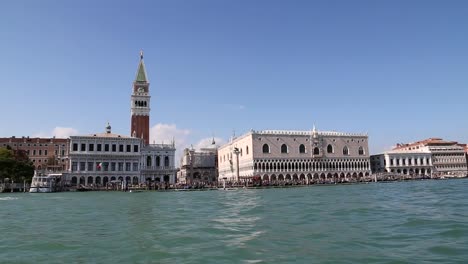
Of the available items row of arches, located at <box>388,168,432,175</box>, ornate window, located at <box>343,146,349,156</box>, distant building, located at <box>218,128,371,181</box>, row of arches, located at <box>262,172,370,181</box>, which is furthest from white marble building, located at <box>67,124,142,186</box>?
row of arches, located at <box>388,168,432,175</box>

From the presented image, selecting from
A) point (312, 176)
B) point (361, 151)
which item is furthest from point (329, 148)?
point (361, 151)

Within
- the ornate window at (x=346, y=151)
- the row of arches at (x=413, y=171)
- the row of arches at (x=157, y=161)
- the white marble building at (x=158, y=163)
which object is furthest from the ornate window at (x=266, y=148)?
the row of arches at (x=413, y=171)

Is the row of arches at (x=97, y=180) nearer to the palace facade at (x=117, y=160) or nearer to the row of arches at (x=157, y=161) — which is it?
the palace facade at (x=117, y=160)

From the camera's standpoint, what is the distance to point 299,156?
7775cm

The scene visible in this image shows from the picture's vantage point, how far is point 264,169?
7494 centimetres

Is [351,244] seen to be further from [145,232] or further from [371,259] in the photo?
[145,232]

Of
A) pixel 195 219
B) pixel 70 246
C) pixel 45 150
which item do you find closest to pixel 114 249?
pixel 70 246

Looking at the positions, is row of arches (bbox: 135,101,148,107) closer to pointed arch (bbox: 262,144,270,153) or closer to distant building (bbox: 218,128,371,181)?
distant building (bbox: 218,128,371,181)

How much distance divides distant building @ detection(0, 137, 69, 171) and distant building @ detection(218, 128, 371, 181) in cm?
3363

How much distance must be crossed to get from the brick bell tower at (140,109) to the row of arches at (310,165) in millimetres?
20347

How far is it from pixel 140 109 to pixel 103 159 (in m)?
14.3

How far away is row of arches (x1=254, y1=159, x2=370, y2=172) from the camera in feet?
246

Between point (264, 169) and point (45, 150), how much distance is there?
141ft

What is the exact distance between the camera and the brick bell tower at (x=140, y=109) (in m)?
75.1
